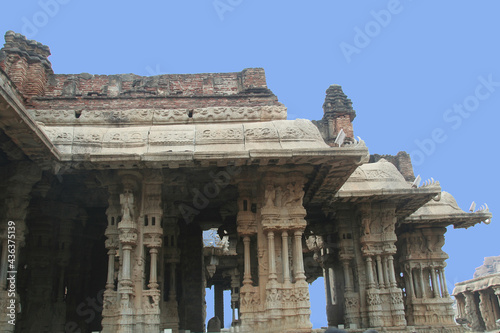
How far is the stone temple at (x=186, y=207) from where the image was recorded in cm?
930

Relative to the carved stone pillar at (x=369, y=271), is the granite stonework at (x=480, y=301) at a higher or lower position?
lower

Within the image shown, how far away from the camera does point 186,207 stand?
1300cm

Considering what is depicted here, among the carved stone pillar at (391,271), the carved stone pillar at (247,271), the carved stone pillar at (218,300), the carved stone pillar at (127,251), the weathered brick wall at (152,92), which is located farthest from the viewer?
the carved stone pillar at (218,300)

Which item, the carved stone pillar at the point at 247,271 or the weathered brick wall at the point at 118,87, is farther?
the weathered brick wall at the point at 118,87

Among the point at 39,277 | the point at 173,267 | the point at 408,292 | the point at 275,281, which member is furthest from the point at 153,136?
the point at 408,292

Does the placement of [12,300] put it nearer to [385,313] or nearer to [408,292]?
[385,313]

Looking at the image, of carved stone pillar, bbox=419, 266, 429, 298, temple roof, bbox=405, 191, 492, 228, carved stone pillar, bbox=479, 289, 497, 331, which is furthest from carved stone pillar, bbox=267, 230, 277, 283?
carved stone pillar, bbox=479, 289, 497, 331

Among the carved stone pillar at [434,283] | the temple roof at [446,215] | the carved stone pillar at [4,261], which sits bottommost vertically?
the carved stone pillar at [434,283]

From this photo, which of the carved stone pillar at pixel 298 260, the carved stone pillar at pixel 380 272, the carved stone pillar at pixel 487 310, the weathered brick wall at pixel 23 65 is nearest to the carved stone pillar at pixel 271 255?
the carved stone pillar at pixel 298 260

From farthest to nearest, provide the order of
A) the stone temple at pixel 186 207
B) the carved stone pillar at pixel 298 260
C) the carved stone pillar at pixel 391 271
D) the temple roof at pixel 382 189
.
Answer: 1. the carved stone pillar at pixel 391 271
2. the temple roof at pixel 382 189
3. the carved stone pillar at pixel 298 260
4. the stone temple at pixel 186 207

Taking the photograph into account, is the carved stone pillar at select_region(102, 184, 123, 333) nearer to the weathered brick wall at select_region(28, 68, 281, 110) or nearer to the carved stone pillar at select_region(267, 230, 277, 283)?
the carved stone pillar at select_region(267, 230, 277, 283)

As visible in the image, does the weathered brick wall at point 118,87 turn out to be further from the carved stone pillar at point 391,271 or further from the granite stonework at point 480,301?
the granite stonework at point 480,301

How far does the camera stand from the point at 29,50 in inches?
546

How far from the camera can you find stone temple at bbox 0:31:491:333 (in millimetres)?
9305
